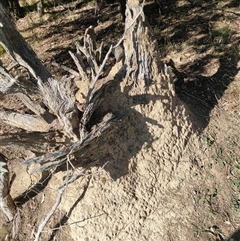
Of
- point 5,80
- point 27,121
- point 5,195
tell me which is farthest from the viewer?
point 5,195

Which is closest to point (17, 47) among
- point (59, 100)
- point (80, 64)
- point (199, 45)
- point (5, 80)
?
point (5, 80)

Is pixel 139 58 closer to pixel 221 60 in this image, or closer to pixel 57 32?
pixel 221 60

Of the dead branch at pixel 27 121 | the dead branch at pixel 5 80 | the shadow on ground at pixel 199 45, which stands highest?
the dead branch at pixel 5 80

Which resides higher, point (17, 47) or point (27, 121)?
point (17, 47)

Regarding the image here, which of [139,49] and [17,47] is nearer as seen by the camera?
[17,47]

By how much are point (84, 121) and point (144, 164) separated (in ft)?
2.72

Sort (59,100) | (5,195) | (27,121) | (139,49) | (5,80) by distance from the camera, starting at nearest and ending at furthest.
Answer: (5,80), (59,100), (27,121), (139,49), (5,195)

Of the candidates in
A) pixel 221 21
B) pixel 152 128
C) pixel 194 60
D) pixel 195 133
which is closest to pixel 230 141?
pixel 195 133

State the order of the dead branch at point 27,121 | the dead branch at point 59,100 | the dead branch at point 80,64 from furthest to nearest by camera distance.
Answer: the dead branch at point 80,64 < the dead branch at point 27,121 < the dead branch at point 59,100

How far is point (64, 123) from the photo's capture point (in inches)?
111

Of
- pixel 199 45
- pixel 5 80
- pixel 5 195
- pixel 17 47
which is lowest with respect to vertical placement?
pixel 199 45

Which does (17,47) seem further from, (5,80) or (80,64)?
(80,64)

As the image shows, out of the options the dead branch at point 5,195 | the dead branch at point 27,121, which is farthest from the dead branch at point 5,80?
the dead branch at point 5,195

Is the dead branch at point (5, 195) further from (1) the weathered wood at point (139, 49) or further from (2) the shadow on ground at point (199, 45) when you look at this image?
(2) the shadow on ground at point (199, 45)
